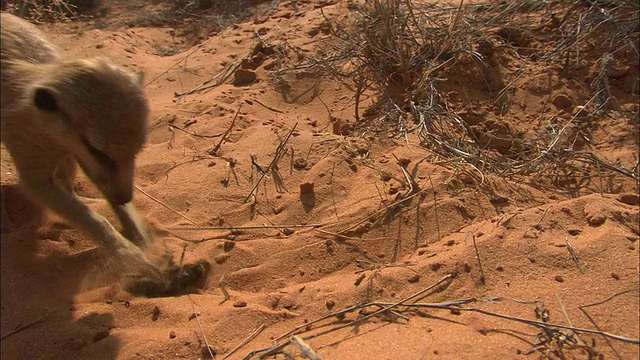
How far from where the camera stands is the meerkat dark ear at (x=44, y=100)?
309 cm

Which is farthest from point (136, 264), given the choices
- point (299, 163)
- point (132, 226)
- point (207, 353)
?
point (299, 163)

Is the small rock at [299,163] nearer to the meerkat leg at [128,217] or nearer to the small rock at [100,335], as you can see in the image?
the meerkat leg at [128,217]

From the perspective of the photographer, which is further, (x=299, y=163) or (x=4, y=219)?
(x=299, y=163)

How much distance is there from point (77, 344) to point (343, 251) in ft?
5.22

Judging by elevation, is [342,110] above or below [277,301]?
above

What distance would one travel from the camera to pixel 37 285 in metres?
3.14

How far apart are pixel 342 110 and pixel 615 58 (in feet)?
8.20

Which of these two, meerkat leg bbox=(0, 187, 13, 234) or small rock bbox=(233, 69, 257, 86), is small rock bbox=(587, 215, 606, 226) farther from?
meerkat leg bbox=(0, 187, 13, 234)

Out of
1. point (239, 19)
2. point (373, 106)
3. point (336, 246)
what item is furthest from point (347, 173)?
point (239, 19)

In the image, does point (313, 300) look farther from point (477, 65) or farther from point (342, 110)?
point (477, 65)

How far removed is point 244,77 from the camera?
5504 mm

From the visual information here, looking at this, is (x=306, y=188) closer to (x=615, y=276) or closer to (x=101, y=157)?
(x=101, y=157)

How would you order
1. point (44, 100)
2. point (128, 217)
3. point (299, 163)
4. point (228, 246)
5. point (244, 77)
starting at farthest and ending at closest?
point (244, 77) < point (299, 163) < point (128, 217) < point (228, 246) < point (44, 100)

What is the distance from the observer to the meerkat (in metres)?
3.03
